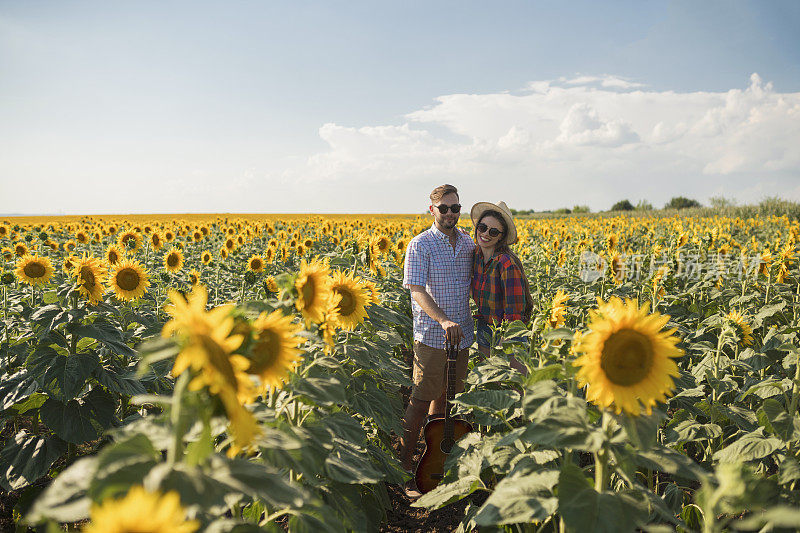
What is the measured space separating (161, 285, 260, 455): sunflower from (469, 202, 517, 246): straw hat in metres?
3.35

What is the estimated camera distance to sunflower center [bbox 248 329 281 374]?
160cm

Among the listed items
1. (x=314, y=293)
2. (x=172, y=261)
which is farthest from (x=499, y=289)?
(x=172, y=261)

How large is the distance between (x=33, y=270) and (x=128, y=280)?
1.15 metres

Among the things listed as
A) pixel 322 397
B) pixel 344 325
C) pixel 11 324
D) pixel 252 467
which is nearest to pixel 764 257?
pixel 344 325

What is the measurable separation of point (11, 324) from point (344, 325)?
3762 millimetres

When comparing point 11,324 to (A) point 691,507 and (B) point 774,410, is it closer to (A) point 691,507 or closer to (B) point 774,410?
(A) point 691,507

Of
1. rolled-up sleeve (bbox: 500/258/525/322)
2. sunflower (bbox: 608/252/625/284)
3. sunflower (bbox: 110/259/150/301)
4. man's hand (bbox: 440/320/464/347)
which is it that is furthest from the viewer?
sunflower (bbox: 608/252/625/284)

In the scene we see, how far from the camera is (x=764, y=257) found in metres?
6.27

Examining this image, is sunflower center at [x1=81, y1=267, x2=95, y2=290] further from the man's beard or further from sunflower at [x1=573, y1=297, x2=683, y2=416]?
sunflower at [x1=573, y1=297, x2=683, y2=416]

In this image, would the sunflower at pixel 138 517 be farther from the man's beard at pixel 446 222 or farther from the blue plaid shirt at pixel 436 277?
the man's beard at pixel 446 222

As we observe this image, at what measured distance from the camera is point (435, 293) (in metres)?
4.55

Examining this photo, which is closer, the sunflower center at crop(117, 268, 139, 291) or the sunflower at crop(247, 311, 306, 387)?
the sunflower at crop(247, 311, 306, 387)

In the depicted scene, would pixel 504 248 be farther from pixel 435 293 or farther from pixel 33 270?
pixel 33 270

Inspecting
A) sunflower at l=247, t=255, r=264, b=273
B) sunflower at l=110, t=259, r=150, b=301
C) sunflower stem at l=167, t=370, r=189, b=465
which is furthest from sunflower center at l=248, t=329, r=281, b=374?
sunflower at l=247, t=255, r=264, b=273
